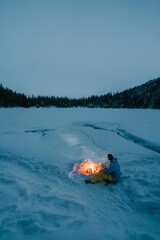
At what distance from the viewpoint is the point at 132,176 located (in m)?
9.25

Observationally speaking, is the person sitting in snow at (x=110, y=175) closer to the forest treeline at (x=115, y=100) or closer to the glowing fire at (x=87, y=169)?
the glowing fire at (x=87, y=169)

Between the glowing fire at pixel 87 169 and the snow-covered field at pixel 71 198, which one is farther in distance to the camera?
the glowing fire at pixel 87 169

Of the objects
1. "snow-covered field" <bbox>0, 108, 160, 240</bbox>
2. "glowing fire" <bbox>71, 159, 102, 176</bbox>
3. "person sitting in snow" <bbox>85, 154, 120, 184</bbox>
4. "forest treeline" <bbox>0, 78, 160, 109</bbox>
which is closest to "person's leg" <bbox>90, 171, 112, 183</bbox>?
"person sitting in snow" <bbox>85, 154, 120, 184</bbox>

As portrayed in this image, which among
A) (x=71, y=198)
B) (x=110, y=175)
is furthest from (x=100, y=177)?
(x=71, y=198)

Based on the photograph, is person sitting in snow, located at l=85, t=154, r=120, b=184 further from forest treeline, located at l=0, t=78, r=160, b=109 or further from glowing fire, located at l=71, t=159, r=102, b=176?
forest treeline, located at l=0, t=78, r=160, b=109

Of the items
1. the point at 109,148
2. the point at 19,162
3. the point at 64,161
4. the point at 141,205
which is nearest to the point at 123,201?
the point at 141,205

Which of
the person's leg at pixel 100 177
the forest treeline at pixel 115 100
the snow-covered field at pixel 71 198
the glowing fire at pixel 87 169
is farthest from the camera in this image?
the forest treeline at pixel 115 100

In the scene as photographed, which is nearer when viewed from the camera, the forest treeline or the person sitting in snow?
the person sitting in snow

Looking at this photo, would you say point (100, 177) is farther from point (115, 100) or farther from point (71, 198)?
point (115, 100)

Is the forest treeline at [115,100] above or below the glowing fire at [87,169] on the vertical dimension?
above

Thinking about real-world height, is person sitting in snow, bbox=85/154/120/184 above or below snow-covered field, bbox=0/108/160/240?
above

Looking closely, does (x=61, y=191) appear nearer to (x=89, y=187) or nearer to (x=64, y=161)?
(x=89, y=187)

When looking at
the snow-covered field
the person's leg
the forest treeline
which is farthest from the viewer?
the forest treeline

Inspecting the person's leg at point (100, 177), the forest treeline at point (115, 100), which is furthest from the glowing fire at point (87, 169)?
the forest treeline at point (115, 100)
